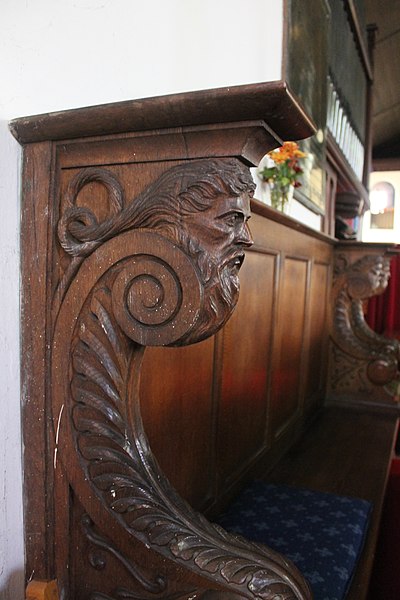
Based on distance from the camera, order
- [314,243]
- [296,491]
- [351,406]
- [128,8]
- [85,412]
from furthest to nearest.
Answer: [351,406]
[314,243]
[296,491]
[128,8]
[85,412]

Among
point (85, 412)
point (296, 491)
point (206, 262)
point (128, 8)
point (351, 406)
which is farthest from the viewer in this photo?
point (351, 406)

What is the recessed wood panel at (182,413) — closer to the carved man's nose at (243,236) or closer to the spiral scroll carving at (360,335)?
the carved man's nose at (243,236)

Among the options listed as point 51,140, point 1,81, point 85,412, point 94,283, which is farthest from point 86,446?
point 1,81

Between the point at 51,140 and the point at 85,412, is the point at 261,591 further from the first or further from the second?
the point at 51,140

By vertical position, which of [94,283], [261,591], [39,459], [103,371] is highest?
[94,283]

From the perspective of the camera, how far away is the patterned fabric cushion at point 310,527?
1431 millimetres

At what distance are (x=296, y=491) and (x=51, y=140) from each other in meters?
1.56

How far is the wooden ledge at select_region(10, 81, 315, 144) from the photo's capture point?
72cm

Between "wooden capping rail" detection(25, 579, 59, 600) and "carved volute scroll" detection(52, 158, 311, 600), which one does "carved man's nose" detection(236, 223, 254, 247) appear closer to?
"carved volute scroll" detection(52, 158, 311, 600)

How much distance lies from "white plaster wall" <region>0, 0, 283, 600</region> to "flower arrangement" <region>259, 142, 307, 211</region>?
4.35ft

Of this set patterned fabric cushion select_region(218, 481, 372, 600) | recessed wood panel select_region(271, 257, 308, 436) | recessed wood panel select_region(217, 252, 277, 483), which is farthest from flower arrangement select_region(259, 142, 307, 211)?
patterned fabric cushion select_region(218, 481, 372, 600)

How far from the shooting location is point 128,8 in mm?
1127

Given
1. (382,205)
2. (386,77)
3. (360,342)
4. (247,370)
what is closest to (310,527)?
(247,370)

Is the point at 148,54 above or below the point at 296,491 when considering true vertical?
above
